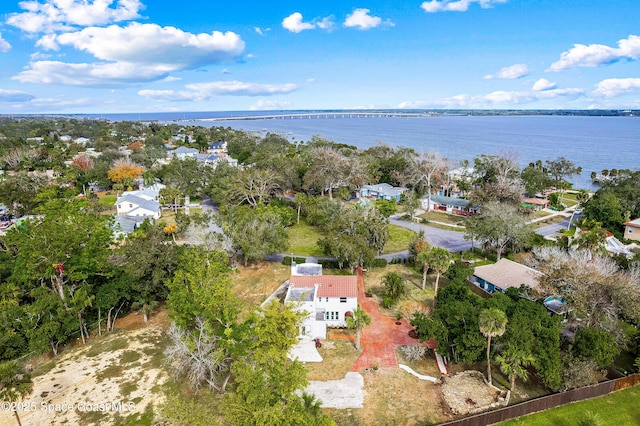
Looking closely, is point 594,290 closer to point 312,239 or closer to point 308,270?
point 308,270

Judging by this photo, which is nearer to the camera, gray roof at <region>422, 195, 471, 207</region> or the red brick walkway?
the red brick walkway

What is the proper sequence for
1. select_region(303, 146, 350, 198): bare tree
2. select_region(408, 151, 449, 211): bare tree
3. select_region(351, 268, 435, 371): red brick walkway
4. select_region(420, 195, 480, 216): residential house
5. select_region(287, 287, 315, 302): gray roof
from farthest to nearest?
select_region(408, 151, 449, 211): bare tree
select_region(303, 146, 350, 198): bare tree
select_region(420, 195, 480, 216): residential house
select_region(287, 287, 315, 302): gray roof
select_region(351, 268, 435, 371): red brick walkway

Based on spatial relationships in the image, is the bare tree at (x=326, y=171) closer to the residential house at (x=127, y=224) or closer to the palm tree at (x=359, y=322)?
the residential house at (x=127, y=224)

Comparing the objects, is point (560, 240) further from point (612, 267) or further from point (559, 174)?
point (559, 174)

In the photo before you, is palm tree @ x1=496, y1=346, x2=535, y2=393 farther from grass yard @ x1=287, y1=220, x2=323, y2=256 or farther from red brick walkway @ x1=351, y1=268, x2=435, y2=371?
grass yard @ x1=287, y1=220, x2=323, y2=256

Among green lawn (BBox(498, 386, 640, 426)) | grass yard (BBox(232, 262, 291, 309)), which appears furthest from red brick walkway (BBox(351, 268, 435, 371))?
grass yard (BBox(232, 262, 291, 309))

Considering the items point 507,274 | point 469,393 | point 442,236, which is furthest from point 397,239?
point 469,393
